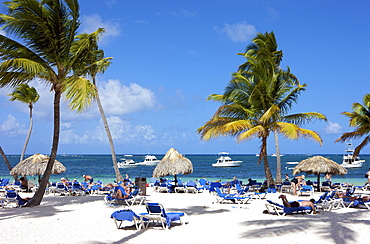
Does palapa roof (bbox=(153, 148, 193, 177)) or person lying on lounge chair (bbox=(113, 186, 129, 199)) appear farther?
palapa roof (bbox=(153, 148, 193, 177))

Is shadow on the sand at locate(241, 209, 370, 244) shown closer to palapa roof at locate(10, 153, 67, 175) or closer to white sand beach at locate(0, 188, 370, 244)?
white sand beach at locate(0, 188, 370, 244)

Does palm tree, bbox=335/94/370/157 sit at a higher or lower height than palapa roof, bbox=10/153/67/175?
higher

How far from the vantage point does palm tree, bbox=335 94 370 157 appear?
19259 millimetres

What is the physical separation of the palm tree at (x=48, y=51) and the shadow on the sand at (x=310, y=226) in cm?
612

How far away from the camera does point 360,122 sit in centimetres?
1939

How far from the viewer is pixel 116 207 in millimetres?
13133

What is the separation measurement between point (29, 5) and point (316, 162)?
15.6 meters

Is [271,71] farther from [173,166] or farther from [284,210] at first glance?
[284,210]

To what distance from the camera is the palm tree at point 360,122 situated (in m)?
19.3

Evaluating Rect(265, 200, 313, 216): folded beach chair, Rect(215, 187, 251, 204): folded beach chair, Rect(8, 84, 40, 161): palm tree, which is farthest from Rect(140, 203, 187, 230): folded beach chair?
Rect(8, 84, 40, 161): palm tree

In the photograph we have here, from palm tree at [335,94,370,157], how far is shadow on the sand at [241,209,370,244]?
906 cm

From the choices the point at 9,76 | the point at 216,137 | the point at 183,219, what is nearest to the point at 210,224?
the point at 183,219

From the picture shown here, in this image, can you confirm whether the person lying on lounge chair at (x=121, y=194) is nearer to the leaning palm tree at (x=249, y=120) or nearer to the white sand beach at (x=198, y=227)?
the white sand beach at (x=198, y=227)

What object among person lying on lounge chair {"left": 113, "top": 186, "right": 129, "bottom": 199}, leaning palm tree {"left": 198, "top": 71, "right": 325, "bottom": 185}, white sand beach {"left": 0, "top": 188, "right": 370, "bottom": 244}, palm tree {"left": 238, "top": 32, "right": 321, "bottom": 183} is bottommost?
white sand beach {"left": 0, "top": 188, "right": 370, "bottom": 244}
